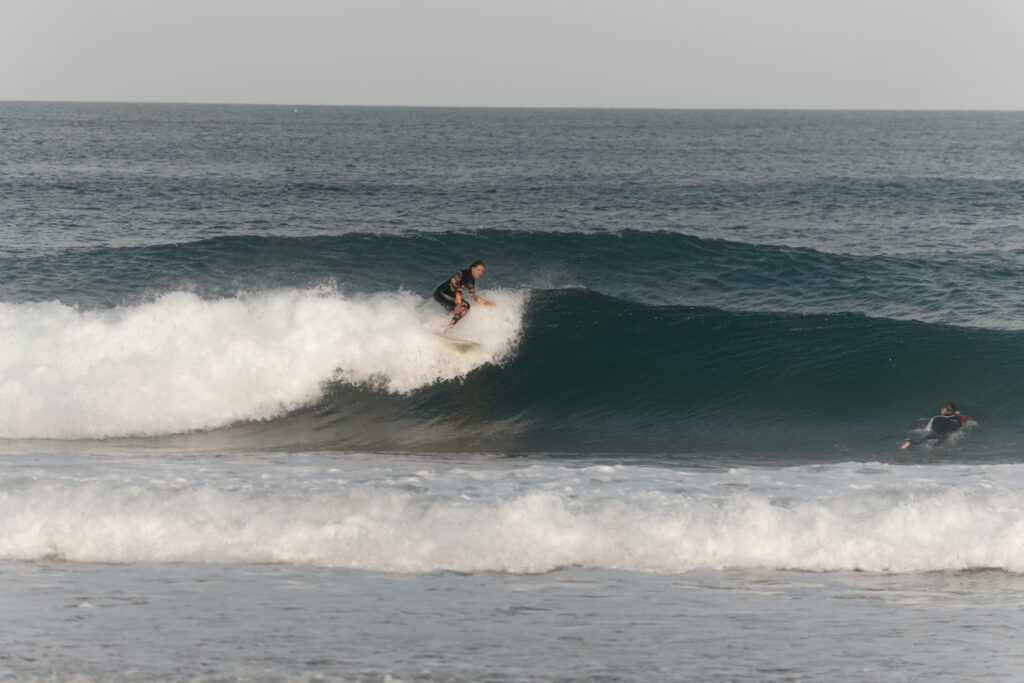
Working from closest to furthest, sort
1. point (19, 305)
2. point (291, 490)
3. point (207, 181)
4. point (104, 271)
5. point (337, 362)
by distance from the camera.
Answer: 1. point (291, 490)
2. point (337, 362)
3. point (19, 305)
4. point (104, 271)
5. point (207, 181)

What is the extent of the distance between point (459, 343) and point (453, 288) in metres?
1.77

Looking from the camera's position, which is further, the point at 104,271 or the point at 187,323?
the point at 104,271

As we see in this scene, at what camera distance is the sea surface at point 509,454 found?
6.48 meters

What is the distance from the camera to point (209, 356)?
554 inches

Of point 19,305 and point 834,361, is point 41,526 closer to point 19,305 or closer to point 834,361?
point 19,305

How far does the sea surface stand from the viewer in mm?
6484

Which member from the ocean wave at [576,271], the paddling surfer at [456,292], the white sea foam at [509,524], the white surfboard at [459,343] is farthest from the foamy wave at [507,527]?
the ocean wave at [576,271]

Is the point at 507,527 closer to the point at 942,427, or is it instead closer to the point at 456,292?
the point at 456,292

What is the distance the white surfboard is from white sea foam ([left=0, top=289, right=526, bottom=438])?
0.34 ft

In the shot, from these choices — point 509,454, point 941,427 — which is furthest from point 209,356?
point 941,427

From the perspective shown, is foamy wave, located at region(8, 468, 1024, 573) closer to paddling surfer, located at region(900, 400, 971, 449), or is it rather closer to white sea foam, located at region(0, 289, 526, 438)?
paddling surfer, located at region(900, 400, 971, 449)

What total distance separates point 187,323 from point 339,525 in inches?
302

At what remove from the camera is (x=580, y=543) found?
823 centimetres

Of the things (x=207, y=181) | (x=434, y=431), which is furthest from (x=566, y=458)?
(x=207, y=181)
